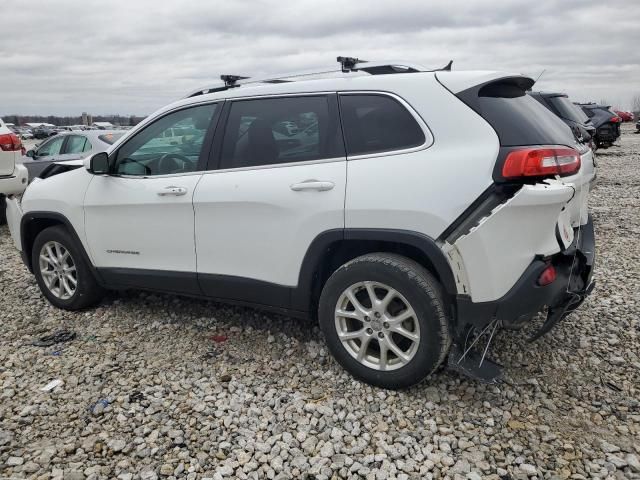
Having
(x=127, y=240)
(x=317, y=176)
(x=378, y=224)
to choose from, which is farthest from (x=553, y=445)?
(x=127, y=240)

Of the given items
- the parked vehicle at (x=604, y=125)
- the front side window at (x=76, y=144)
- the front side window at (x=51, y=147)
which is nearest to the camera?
the front side window at (x=76, y=144)

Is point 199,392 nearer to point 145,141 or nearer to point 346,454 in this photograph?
point 346,454

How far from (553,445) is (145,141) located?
3.41 m

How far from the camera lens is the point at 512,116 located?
9.44ft

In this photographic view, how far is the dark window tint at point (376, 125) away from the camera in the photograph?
3010 mm

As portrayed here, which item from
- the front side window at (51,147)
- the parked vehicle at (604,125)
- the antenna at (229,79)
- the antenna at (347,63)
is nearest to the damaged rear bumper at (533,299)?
the antenna at (347,63)

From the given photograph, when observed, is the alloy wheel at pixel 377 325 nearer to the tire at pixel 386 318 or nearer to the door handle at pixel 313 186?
the tire at pixel 386 318

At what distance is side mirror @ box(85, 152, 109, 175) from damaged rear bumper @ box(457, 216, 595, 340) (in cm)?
283

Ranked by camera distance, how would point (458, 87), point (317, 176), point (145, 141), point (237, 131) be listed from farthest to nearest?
point (145, 141) → point (237, 131) → point (317, 176) → point (458, 87)

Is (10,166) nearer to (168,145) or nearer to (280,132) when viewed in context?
(168,145)

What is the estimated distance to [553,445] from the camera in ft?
8.87

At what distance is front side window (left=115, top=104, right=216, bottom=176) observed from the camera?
150 inches

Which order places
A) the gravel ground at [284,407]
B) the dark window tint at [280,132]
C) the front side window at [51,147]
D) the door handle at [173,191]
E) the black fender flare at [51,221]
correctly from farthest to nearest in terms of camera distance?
the front side window at [51,147] < the black fender flare at [51,221] < the door handle at [173,191] < the dark window tint at [280,132] < the gravel ground at [284,407]

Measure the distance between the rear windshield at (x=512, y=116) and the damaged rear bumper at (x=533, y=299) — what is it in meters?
0.63
